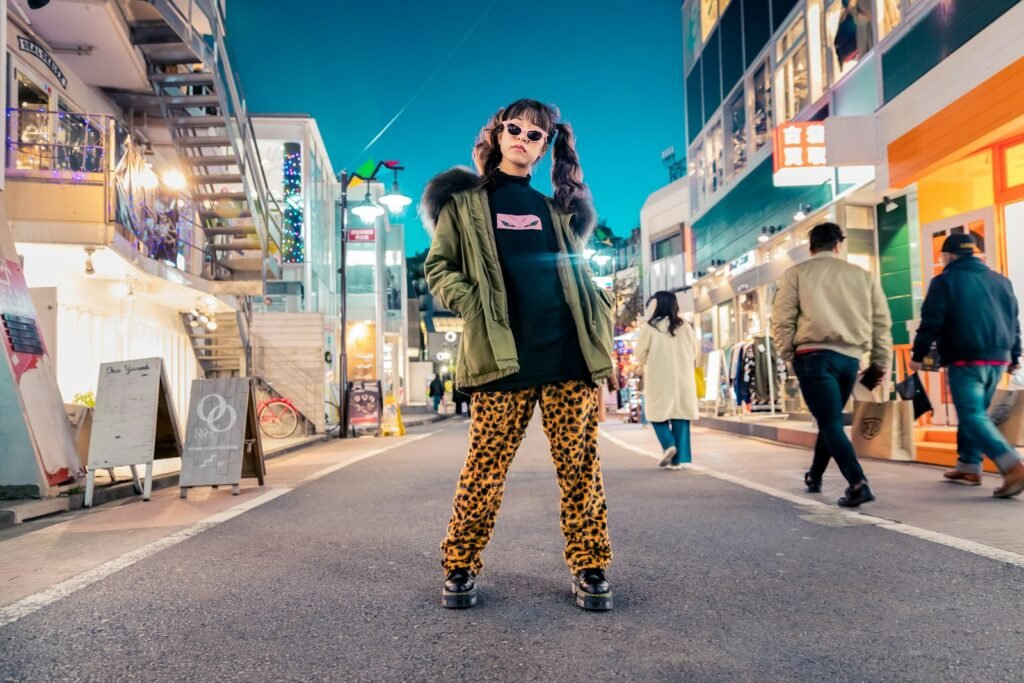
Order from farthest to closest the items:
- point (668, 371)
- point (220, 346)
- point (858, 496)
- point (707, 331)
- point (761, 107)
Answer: point (707, 331), point (761, 107), point (220, 346), point (668, 371), point (858, 496)

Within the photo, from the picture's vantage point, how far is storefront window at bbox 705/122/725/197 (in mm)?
27203

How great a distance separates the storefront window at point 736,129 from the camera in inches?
955

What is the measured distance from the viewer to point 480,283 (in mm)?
3182

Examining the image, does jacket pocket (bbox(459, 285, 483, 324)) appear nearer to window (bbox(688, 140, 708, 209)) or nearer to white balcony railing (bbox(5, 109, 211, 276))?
white balcony railing (bbox(5, 109, 211, 276))

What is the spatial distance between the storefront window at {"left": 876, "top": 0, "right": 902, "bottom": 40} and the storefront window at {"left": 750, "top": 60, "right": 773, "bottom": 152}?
22.3ft

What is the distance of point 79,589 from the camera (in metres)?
3.73

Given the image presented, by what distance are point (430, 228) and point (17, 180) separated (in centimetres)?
986

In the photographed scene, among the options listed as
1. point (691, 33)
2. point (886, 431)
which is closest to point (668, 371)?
point (886, 431)

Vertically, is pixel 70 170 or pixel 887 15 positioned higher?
pixel 887 15

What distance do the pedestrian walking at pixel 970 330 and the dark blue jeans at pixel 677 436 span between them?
110 inches

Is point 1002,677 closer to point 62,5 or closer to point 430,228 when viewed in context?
point 430,228

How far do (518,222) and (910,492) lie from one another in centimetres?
456

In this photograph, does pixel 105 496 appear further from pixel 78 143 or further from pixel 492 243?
pixel 78 143

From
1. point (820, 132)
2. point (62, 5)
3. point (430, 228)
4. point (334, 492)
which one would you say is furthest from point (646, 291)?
point (430, 228)
